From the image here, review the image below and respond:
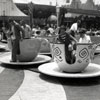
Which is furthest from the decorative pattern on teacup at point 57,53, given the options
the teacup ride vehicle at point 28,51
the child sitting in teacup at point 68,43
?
the teacup ride vehicle at point 28,51

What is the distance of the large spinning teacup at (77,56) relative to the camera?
18.0 feet

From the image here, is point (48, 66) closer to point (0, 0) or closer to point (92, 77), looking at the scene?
point (92, 77)

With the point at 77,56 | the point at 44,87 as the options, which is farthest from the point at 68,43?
the point at 44,87

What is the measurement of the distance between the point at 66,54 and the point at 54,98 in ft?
4.83

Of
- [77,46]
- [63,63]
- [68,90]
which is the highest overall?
[77,46]

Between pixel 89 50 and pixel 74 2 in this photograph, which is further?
pixel 74 2

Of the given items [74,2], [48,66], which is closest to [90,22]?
[48,66]

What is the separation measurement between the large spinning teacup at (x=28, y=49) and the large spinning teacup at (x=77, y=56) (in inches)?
69.6

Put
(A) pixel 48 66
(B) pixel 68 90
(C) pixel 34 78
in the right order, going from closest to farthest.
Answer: (B) pixel 68 90 < (C) pixel 34 78 < (A) pixel 48 66

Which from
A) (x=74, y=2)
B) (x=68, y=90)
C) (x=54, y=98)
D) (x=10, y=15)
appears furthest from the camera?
(x=74, y=2)

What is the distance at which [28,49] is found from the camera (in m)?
7.43

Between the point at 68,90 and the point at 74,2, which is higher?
the point at 74,2

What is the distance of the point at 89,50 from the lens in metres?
5.54

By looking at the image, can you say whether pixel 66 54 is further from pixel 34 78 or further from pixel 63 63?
pixel 34 78
